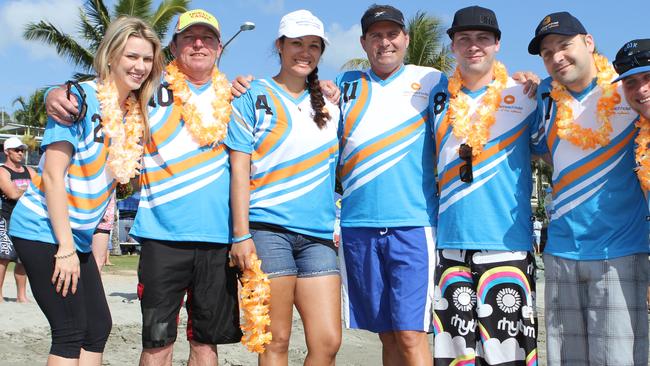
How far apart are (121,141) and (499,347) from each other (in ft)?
8.71

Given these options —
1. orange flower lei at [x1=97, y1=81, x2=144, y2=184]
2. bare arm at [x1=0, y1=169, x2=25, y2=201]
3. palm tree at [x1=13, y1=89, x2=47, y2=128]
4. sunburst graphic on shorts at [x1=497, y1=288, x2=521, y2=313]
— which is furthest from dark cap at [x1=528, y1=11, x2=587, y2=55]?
palm tree at [x1=13, y1=89, x2=47, y2=128]

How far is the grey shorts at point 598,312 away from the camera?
391cm

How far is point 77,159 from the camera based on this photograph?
156 inches

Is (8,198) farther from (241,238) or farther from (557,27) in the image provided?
(557,27)

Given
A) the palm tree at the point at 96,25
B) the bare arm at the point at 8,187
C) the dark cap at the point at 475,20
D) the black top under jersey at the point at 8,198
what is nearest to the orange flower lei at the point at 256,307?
the dark cap at the point at 475,20

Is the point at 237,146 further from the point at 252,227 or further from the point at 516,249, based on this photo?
the point at 516,249

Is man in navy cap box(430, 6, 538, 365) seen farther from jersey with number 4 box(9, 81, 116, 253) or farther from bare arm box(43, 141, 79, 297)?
bare arm box(43, 141, 79, 297)

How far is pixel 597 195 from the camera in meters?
4.01

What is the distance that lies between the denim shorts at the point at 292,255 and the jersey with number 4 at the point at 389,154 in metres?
0.35

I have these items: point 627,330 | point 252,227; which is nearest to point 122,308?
point 252,227

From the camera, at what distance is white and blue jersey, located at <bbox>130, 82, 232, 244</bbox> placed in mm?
4312

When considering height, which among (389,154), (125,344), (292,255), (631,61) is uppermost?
(631,61)

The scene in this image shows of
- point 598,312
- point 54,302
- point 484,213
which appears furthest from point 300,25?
point 598,312

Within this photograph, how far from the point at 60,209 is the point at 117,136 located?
58 centimetres
